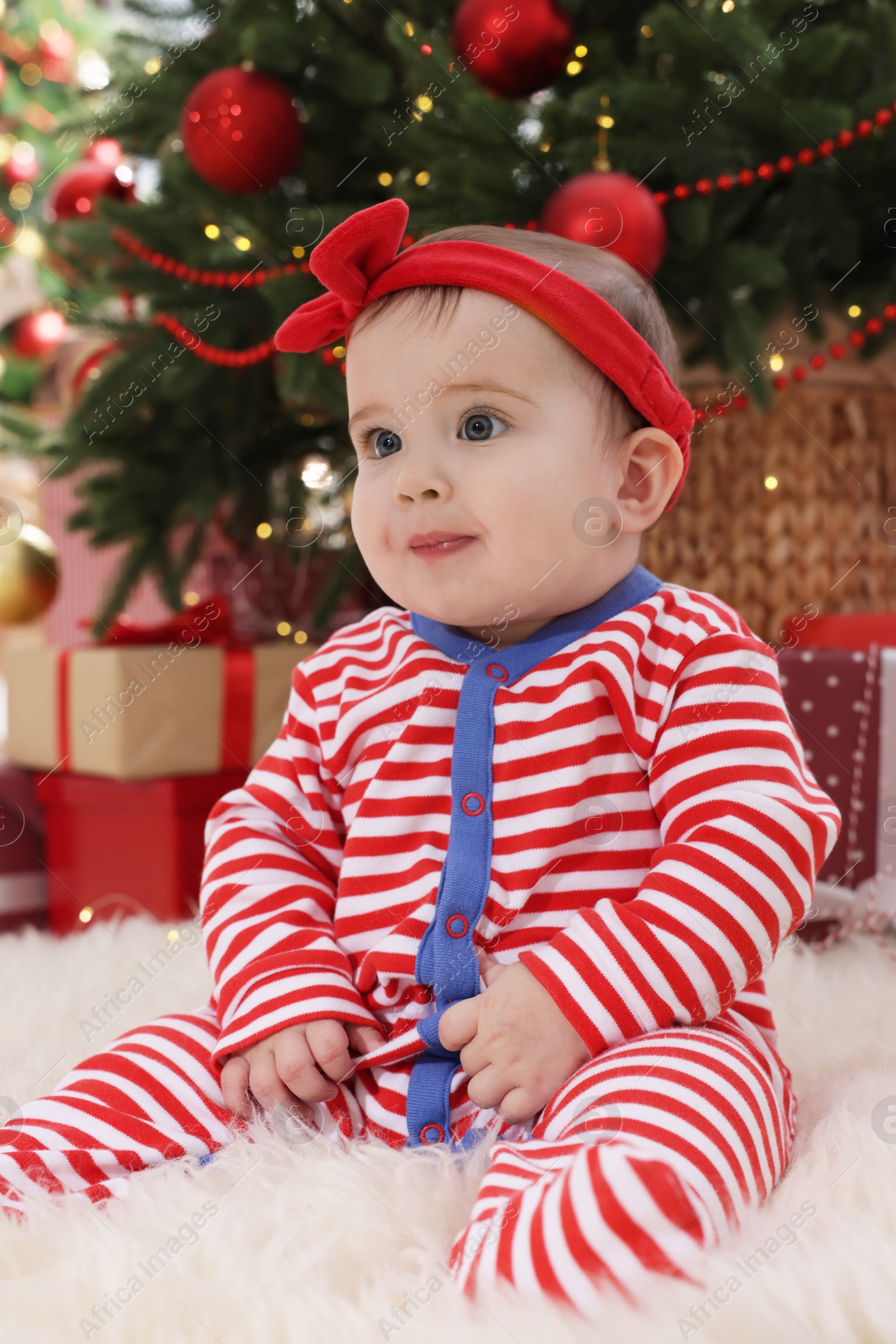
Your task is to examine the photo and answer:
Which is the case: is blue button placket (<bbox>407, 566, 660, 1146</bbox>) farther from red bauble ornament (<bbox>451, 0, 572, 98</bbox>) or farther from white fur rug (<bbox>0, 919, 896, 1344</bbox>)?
red bauble ornament (<bbox>451, 0, 572, 98</bbox>)

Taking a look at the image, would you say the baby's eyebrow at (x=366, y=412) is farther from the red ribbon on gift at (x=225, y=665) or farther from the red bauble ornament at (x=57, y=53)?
the red bauble ornament at (x=57, y=53)

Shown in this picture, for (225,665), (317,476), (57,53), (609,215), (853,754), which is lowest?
(853,754)

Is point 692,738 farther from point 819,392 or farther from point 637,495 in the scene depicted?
point 819,392

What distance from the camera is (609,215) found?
101cm

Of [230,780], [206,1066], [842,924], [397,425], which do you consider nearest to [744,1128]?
[206,1066]

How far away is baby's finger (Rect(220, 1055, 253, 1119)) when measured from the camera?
67cm

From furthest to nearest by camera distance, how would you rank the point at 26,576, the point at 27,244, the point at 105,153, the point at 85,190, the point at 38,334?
the point at 27,244
the point at 38,334
the point at 26,576
the point at 105,153
the point at 85,190

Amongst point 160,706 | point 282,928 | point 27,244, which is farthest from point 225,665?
point 27,244

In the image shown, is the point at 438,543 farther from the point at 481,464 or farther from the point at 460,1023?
the point at 460,1023

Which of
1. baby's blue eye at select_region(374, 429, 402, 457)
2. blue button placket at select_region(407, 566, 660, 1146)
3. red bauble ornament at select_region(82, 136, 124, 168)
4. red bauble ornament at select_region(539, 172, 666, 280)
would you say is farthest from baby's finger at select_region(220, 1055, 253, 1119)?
red bauble ornament at select_region(82, 136, 124, 168)

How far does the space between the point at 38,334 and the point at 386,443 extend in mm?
1636

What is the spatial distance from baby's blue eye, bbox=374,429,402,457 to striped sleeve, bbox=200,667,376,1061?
0.62 feet

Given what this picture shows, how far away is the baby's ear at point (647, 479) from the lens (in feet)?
2.37

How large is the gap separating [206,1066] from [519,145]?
918 mm
